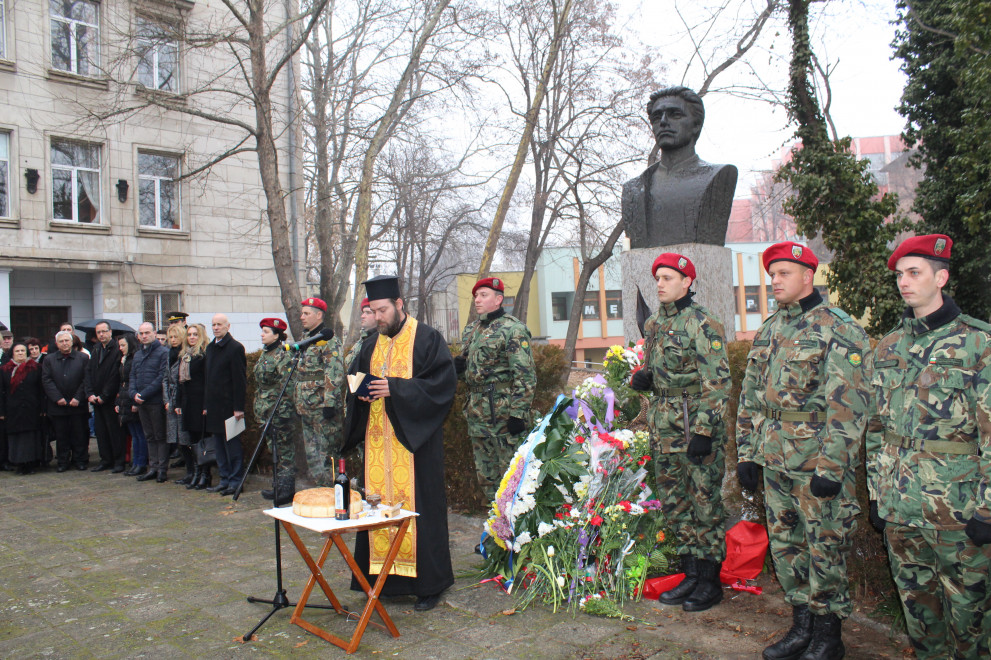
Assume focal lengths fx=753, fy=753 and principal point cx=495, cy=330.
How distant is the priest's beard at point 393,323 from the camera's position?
5.08 metres

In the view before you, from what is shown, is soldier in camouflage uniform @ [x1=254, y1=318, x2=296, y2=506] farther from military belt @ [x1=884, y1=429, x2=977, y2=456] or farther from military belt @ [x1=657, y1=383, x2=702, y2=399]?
military belt @ [x1=884, y1=429, x2=977, y2=456]

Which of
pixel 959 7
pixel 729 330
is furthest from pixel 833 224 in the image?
pixel 729 330

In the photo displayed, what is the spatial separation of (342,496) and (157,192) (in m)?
16.9

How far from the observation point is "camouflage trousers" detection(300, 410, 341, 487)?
7.81 metres

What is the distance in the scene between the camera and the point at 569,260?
5075cm

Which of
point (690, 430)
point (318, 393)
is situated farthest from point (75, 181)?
point (690, 430)

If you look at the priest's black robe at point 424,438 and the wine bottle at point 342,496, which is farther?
the priest's black robe at point 424,438

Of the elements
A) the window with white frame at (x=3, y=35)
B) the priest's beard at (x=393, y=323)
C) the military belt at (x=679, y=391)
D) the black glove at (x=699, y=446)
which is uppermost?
the window with white frame at (x=3, y=35)

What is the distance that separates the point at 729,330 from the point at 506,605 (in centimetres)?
355

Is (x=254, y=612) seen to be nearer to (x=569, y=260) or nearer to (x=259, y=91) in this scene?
(x=259, y=91)

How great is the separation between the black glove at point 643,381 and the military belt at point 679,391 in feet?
0.44

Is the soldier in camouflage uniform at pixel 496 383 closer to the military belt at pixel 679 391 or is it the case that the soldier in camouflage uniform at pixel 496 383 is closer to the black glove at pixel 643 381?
the black glove at pixel 643 381

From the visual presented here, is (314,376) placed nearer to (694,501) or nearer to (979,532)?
(694,501)

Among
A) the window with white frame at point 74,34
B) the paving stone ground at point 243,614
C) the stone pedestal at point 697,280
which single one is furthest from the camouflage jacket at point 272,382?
the window with white frame at point 74,34
